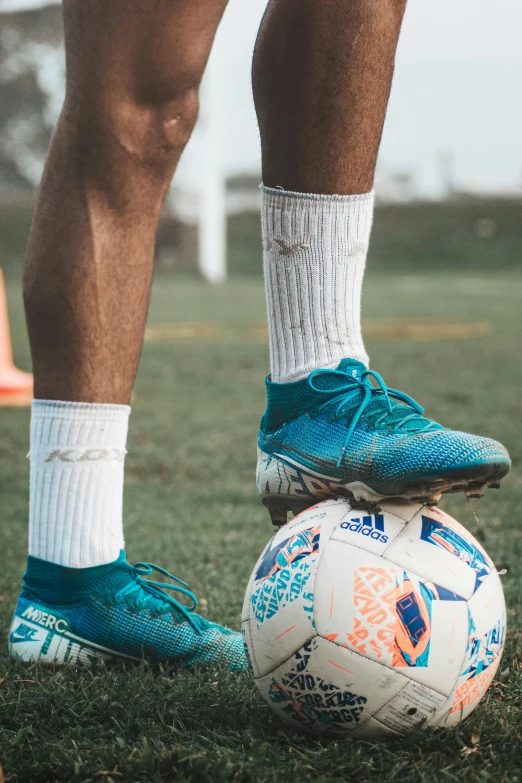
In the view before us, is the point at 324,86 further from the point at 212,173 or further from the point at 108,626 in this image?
the point at 212,173

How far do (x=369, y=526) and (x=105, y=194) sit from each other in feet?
2.60

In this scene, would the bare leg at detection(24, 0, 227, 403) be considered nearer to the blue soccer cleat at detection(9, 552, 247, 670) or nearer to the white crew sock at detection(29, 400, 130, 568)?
the white crew sock at detection(29, 400, 130, 568)

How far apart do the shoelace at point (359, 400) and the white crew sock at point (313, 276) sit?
0.06 m

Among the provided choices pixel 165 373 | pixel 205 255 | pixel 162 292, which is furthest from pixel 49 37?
pixel 165 373

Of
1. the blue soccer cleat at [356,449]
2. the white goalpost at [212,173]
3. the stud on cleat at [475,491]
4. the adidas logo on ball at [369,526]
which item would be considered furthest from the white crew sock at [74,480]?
the white goalpost at [212,173]

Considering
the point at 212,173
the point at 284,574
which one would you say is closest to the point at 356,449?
the point at 284,574

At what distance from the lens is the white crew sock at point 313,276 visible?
169 cm

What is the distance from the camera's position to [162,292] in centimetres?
1527

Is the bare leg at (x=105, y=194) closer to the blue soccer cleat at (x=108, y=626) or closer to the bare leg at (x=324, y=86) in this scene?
the bare leg at (x=324, y=86)

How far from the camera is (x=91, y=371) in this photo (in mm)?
1799

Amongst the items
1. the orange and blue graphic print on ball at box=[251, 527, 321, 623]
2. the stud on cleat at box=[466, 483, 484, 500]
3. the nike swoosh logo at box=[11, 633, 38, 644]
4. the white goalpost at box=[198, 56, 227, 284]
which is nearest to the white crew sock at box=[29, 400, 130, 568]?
the nike swoosh logo at box=[11, 633, 38, 644]

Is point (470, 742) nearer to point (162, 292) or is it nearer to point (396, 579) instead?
point (396, 579)

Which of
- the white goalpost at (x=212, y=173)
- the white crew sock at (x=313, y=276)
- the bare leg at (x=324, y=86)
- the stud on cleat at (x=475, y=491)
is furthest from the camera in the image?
the white goalpost at (x=212, y=173)

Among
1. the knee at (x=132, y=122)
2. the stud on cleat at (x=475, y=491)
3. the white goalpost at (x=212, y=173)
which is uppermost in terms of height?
the knee at (x=132, y=122)
